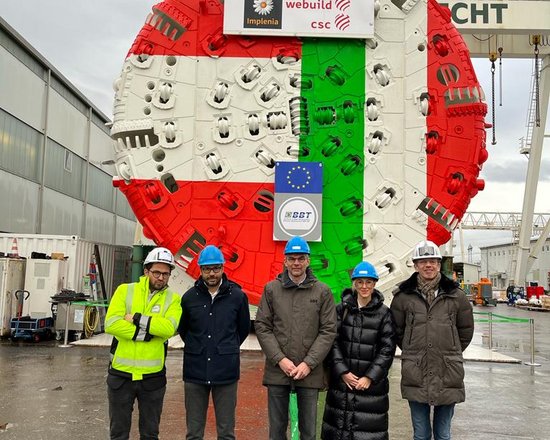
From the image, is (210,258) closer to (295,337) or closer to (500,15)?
(295,337)

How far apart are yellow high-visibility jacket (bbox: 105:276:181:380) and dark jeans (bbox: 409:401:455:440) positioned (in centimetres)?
191

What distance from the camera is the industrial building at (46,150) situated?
20062mm

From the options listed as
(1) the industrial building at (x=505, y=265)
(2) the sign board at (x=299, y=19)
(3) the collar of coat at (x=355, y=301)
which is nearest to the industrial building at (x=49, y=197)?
(2) the sign board at (x=299, y=19)

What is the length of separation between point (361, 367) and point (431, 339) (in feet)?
1.82

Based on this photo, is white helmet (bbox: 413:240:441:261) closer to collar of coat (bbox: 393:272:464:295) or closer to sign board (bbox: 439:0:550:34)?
collar of coat (bbox: 393:272:464:295)

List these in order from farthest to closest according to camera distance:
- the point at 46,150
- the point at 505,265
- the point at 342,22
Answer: the point at 505,265 < the point at 46,150 < the point at 342,22

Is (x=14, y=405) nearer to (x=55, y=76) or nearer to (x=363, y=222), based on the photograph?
(x=363, y=222)

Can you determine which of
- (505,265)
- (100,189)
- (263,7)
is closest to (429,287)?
(263,7)

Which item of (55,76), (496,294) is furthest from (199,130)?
(496,294)

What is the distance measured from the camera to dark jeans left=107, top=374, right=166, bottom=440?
4.04 m

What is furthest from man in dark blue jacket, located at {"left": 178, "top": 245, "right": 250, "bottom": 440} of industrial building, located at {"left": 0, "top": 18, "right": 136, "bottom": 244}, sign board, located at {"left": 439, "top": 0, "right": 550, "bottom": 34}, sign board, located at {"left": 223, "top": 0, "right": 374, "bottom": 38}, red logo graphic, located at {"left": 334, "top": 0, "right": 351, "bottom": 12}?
industrial building, located at {"left": 0, "top": 18, "right": 136, "bottom": 244}

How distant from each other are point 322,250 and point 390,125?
251cm

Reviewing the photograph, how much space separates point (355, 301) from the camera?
4176 millimetres

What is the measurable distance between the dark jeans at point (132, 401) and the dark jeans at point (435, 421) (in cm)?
190
